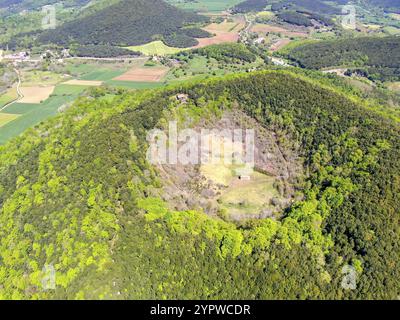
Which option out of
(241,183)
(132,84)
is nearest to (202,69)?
(132,84)

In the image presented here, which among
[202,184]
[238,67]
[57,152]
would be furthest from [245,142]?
[238,67]

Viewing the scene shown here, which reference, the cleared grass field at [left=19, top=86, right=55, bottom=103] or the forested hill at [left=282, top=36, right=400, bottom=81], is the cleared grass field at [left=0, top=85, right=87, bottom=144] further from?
the forested hill at [left=282, top=36, right=400, bottom=81]
